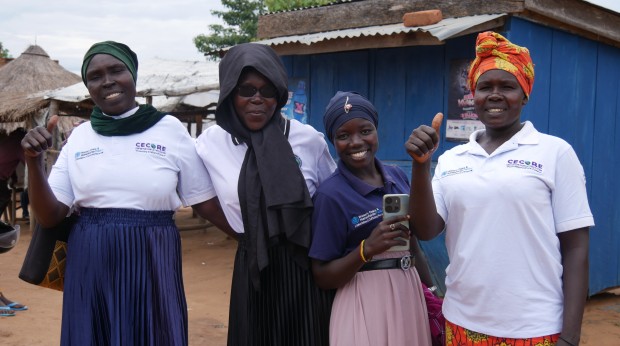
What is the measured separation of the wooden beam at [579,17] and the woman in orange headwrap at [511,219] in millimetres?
3337

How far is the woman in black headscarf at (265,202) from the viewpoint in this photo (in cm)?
251

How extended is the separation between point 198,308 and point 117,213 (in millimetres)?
3788

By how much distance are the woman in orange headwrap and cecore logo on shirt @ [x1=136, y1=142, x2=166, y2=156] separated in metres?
1.10

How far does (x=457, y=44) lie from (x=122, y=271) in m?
4.13

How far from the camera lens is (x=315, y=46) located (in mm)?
6133

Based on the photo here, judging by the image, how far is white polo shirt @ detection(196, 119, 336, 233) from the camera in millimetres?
2664

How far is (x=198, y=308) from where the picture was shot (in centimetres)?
616

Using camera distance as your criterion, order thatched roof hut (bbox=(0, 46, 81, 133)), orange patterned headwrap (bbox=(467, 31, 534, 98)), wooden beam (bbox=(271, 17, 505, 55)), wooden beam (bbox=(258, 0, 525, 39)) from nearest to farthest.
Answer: orange patterned headwrap (bbox=(467, 31, 534, 98)) < wooden beam (bbox=(271, 17, 505, 55)) < wooden beam (bbox=(258, 0, 525, 39)) < thatched roof hut (bbox=(0, 46, 81, 133))

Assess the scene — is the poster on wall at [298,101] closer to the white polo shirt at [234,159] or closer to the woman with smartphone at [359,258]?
the white polo shirt at [234,159]

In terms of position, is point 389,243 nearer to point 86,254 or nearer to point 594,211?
point 86,254

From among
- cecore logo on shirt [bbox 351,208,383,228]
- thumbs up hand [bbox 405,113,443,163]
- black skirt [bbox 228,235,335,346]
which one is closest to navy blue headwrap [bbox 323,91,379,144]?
cecore logo on shirt [bbox 351,208,383,228]

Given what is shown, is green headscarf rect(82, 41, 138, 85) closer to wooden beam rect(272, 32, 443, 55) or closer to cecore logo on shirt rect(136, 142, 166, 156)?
cecore logo on shirt rect(136, 142, 166, 156)

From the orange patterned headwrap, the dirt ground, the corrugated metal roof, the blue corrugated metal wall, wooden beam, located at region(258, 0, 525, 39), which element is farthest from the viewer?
the blue corrugated metal wall

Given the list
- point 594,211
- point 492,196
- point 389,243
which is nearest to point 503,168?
point 492,196
